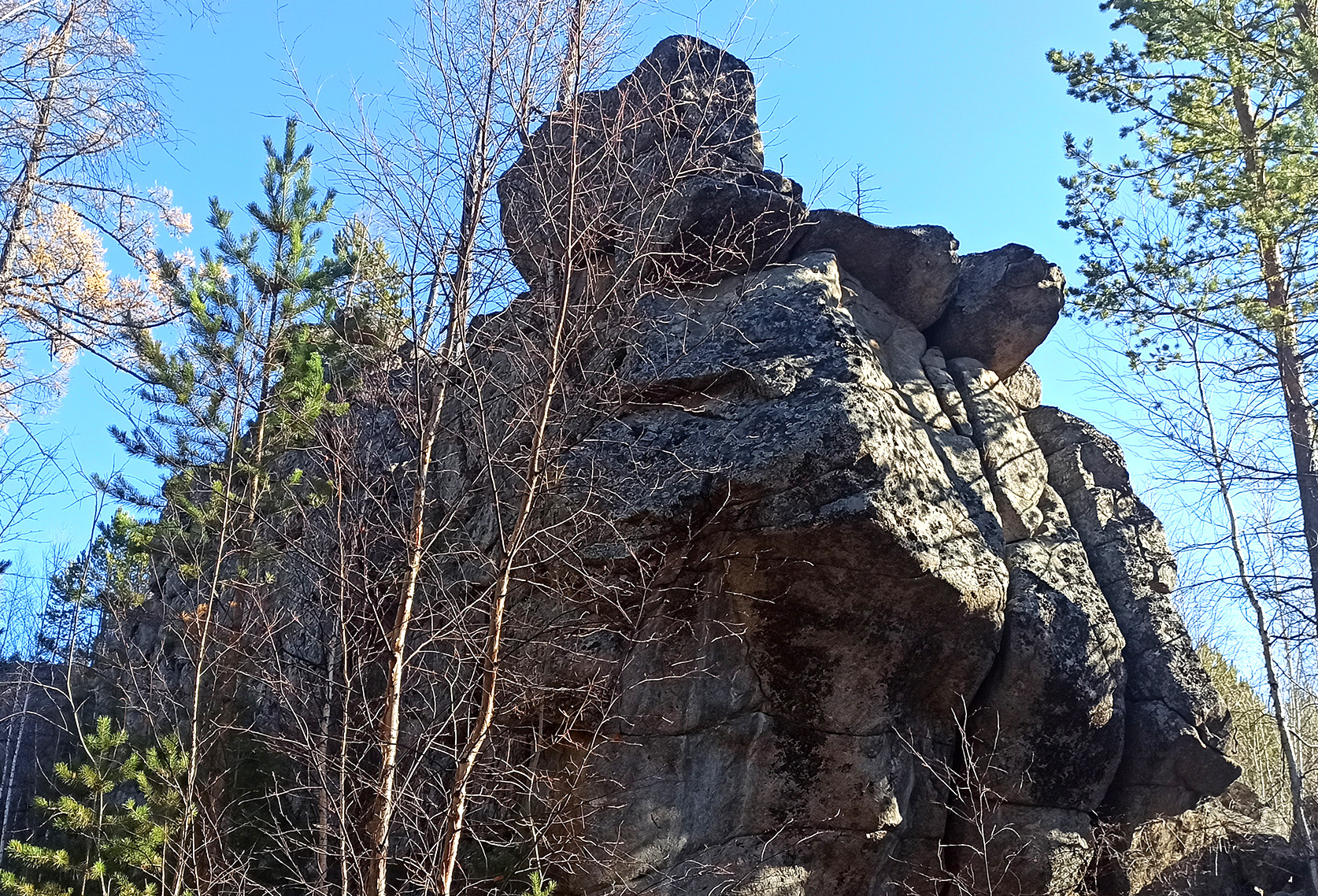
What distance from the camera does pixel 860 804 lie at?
8.18 m

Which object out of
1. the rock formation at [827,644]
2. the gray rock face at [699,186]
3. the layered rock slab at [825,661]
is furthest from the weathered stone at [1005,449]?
the gray rock face at [699,186]

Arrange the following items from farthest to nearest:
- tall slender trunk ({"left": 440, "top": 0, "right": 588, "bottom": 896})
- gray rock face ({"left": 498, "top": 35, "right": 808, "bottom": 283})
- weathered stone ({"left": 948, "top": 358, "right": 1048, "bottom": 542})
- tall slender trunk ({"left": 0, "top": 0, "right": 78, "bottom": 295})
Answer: weathered stone ({"left": 948, "top": 358, "right": 1048, "bottom": 542}) < gray rock face ({"left": 498, "top": 35, "right": 808, "bottom": 283}) < tall slender trunk ({"left": 0, "top": 0, "right": 78, "bottom": 295}) < tall slender trunk ({"left": 440, "top": 0, "right": 588, "bottom": 896})

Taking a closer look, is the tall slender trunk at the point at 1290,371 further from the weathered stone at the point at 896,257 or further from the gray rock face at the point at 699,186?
the gray rock face at the point at 699,186

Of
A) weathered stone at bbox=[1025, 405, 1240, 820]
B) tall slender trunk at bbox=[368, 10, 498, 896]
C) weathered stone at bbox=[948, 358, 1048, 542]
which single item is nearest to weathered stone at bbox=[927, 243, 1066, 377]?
weathered stone at bbox=[948, 358, 1048, 542]

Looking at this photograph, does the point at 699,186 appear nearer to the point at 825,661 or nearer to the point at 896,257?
the point at 896,257

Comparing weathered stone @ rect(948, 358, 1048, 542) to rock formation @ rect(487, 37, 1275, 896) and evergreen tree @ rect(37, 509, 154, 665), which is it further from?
evergreen tree @ rect(37, 509, 154, 665)

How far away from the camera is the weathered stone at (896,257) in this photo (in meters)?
11.7

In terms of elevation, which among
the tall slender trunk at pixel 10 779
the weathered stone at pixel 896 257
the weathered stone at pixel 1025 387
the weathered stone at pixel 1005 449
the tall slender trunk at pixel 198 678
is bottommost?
the tall slender trunk at pixel 10 779

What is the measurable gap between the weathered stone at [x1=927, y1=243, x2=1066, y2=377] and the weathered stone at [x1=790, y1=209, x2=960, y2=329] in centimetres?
34

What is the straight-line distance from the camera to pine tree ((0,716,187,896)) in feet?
26.2

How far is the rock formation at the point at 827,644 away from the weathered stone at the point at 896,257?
175cm

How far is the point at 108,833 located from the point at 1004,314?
35.8 ft

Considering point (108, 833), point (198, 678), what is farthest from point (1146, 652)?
point (108, 833)

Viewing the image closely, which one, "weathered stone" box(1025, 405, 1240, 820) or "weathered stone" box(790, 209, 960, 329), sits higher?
"weathered stone" box(790, 209, 960, 329)
